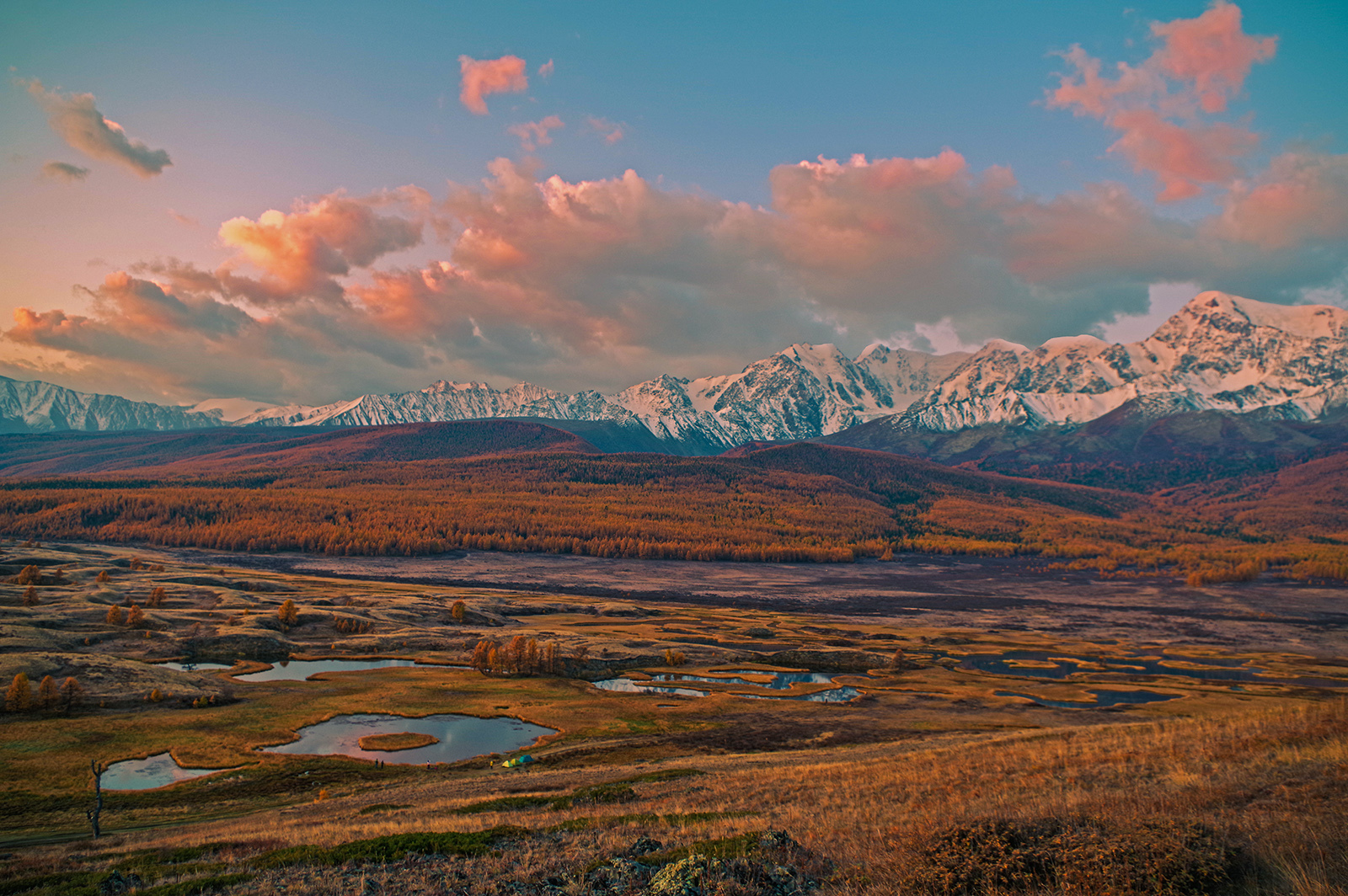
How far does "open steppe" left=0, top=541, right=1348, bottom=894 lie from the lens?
16234mm

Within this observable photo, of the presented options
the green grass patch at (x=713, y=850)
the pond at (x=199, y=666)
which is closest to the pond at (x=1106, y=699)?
the green grass patch at (x=713, y=850)

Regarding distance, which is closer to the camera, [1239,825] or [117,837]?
[1239,825]

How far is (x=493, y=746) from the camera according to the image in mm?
57875

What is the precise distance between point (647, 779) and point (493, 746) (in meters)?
25.1

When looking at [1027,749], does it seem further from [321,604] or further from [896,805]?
[321,604]

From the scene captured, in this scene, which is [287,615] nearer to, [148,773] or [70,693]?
[70,693]

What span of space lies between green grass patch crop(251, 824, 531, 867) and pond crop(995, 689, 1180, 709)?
7556cm

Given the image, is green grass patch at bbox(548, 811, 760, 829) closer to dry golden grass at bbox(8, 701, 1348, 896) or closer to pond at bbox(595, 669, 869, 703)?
dry golden grass at bbox(8, 701, 1348, 896)

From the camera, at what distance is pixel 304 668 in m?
88.1

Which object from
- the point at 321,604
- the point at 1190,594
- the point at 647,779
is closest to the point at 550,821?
the point at 647,779

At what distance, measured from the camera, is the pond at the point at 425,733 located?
177 ft

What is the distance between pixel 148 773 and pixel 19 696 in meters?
19.4

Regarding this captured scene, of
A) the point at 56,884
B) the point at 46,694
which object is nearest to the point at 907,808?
the point at 56,884

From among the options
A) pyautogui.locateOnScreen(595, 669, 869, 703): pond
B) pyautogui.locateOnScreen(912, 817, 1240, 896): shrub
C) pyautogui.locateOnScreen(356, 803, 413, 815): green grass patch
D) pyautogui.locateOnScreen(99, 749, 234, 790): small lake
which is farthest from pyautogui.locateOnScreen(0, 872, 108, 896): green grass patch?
pyautogui.locateOnScreen(595, 669, 869, 703): pond
